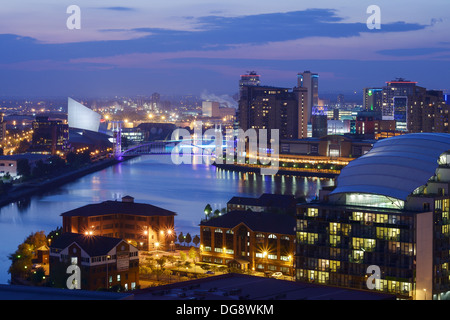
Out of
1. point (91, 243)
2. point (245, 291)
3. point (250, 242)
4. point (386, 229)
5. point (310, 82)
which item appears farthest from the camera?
point (310, 82)

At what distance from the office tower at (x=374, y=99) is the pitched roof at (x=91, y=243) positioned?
24.7 meters

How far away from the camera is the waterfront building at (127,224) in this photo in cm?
729

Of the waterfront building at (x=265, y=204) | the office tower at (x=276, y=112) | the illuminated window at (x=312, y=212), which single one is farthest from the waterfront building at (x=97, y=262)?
the office tower at (x=276, y=112)

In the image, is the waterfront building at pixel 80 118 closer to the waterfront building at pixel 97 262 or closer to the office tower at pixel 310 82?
the office tower at pixel 310 82

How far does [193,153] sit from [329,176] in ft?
23.4

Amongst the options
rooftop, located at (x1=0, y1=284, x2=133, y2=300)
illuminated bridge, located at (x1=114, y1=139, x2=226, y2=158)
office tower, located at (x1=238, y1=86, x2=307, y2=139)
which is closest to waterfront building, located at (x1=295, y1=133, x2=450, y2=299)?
rooftop, located at (x1=0, y1=284, x2=133, y2=300)

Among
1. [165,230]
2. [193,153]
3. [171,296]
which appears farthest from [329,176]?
[171,296]

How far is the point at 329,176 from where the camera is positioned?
16.5 meters

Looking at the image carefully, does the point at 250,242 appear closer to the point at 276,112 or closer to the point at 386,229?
the point at 386,229

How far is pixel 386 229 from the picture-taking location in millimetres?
4730

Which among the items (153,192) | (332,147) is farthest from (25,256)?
(332,147)

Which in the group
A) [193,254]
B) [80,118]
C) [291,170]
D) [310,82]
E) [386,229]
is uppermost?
[310,82]

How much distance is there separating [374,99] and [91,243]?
26.0 m

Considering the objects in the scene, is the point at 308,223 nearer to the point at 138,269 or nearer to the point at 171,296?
the point at 138,269
